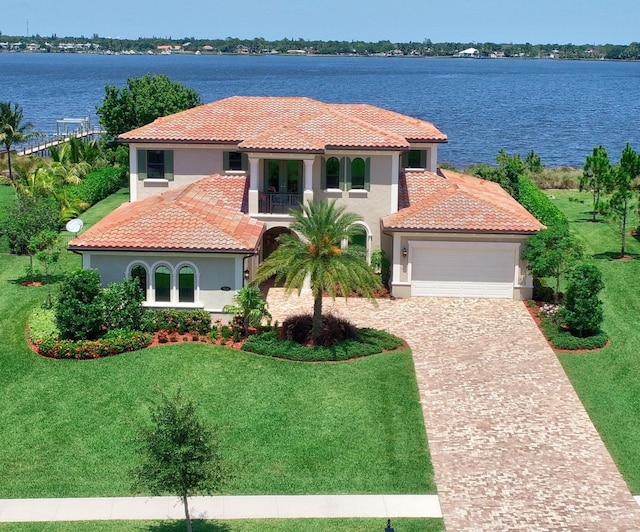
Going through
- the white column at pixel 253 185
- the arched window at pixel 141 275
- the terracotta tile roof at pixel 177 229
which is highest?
the white column at pixel 253 185

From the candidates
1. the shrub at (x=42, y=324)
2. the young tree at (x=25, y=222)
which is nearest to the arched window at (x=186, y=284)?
the shrub at (x=42, y=324)

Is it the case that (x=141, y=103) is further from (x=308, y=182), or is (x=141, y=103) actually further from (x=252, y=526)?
(x=252, y=526)

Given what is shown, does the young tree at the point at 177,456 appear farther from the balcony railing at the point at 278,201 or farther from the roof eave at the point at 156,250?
the balcony railing at the point at 278,201

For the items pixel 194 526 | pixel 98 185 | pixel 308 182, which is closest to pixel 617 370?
pixel 308 182

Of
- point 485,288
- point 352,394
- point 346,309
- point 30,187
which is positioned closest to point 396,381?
point 352,394

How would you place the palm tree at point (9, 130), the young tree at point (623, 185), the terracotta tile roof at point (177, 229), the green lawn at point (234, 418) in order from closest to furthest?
the green lawn at point (234, 418)
the terracotta tile roof at point (177, 229)
the young tree at point (623, 185)
the palm tree at point (9, 130)
